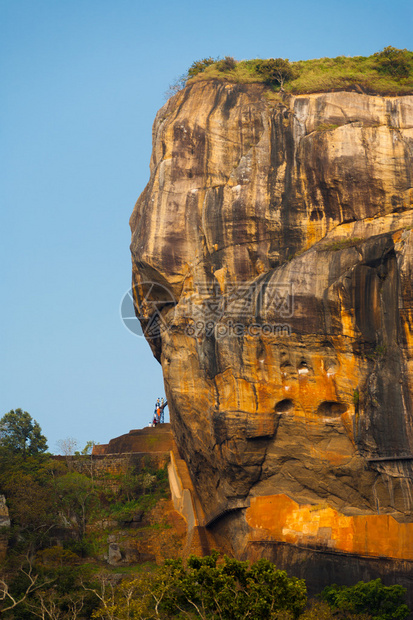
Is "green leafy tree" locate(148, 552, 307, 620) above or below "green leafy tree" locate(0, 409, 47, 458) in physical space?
below

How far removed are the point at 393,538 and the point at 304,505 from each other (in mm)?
3695

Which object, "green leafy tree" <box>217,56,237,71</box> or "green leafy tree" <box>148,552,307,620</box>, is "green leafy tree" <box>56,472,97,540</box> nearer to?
"green leafy tree" <box>148,552,307,620</box>

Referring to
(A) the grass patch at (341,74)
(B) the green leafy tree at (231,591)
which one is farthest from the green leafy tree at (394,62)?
(B) the green leafy tree at (231,591)

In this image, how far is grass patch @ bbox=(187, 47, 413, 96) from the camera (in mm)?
39219

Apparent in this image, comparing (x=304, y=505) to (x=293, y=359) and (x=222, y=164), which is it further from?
(x=222, y=164)

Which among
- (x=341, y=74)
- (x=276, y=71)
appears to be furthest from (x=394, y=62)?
(x=276, y=71)

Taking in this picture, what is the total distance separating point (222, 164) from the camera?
3819 centimetres

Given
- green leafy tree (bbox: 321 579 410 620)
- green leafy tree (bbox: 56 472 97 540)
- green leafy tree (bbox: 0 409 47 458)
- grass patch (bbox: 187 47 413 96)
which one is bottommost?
green leafy tree (bbox: 321 579 410 620)

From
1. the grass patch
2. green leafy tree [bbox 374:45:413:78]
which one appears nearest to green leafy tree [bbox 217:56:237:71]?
the grass patch

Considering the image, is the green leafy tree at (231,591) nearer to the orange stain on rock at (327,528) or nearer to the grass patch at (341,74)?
the orange stain on rock at (327,528)

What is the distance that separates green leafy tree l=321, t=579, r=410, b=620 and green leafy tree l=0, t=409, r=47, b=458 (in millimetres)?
21933

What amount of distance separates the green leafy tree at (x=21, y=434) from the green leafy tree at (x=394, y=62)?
25.6m

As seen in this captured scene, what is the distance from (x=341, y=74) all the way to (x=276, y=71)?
9.87 ft

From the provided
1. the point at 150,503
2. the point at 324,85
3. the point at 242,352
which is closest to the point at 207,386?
the point at 242,352
